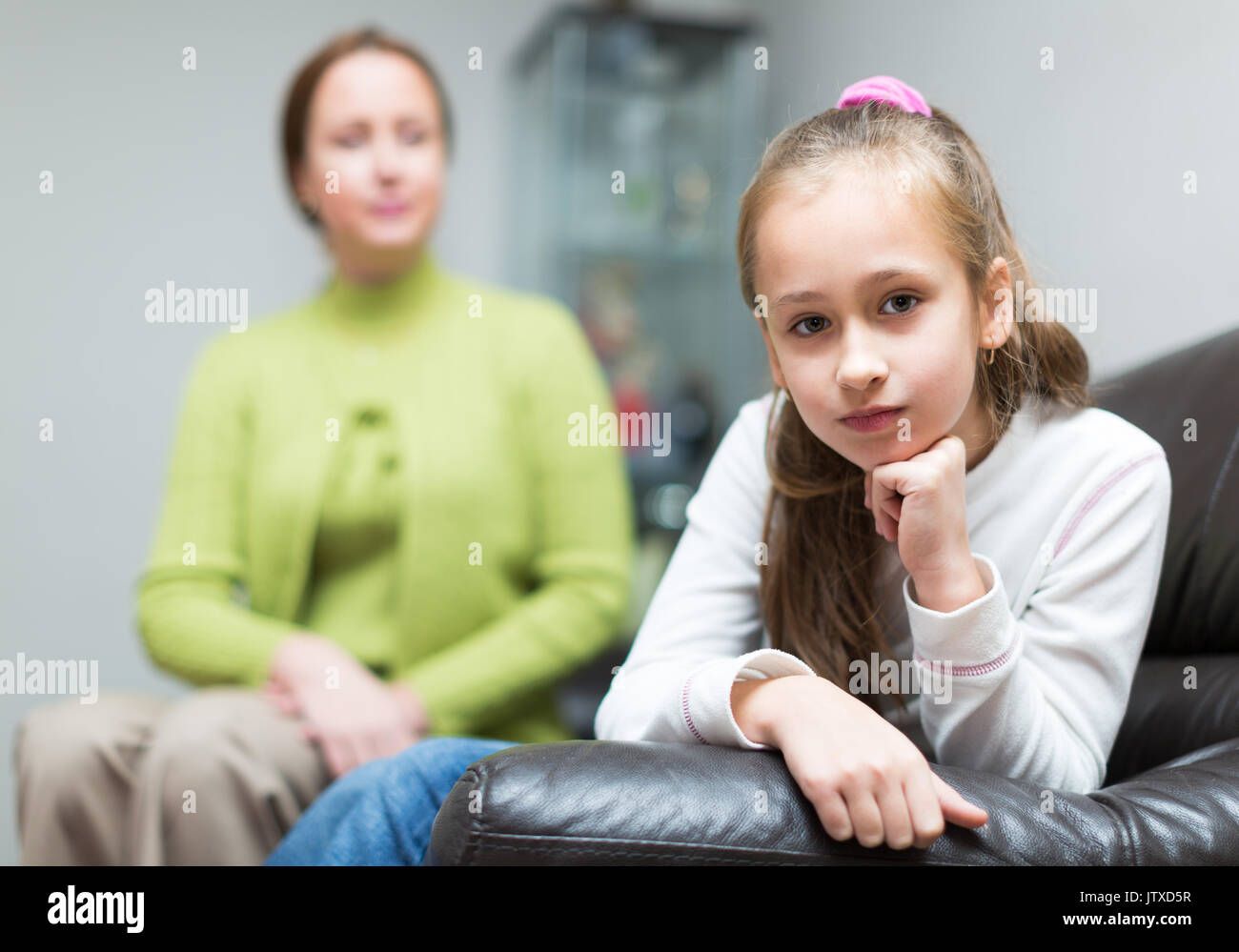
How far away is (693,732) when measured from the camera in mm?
792

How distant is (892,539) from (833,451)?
0.48 ft

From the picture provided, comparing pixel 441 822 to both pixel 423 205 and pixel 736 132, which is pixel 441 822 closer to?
pixel 423 205

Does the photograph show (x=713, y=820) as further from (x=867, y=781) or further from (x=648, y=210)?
(x=648, y=210)

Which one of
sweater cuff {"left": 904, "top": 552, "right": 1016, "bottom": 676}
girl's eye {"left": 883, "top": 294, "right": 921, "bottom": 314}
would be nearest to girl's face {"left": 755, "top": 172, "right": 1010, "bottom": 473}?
girl's eye {"left": 883, "top": 294, "right": 921, "bottom": 314}

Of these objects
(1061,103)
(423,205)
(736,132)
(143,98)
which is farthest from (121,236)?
(1061,103)

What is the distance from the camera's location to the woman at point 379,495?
4.72ft

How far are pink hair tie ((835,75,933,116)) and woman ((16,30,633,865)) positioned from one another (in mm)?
742

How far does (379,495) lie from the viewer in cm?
151

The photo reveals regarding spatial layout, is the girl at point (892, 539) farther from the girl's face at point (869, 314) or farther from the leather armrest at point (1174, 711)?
the leather armrest at point (1174, 711)

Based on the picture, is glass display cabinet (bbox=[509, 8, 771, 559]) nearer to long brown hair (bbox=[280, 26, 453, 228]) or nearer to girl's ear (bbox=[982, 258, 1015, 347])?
long brown hair (bbox=[280, 26, 453, 228])

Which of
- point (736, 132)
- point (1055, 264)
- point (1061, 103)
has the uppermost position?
point (736, 132)

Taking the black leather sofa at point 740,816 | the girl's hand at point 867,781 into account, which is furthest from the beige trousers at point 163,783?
the girl's hand at point 867,781

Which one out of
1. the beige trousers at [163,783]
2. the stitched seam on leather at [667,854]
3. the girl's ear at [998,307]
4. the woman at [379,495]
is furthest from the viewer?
the woman at [379,495]
